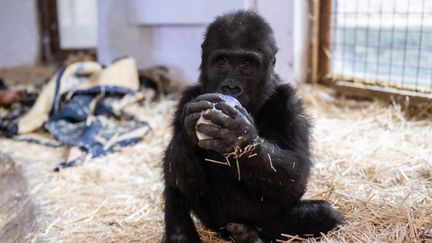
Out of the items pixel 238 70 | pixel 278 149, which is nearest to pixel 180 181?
pixel 278 149

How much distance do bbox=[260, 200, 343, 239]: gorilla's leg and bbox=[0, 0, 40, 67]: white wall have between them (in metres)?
7.28

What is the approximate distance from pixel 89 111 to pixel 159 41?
158 cm

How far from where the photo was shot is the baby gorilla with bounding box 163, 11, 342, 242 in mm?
2477

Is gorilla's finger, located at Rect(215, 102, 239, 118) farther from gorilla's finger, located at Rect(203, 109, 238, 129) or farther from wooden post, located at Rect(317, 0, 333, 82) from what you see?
wooden post, located at Rect(317, 0, 333, 82)

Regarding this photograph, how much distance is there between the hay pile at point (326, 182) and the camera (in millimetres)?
2855

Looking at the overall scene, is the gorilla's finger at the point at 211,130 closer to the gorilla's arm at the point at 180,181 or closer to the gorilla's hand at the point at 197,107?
the gorilla's hand at the point at 197,107

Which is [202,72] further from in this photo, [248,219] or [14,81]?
[14,81]

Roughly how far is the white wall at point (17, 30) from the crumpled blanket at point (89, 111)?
343cm

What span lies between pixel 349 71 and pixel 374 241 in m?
3.69

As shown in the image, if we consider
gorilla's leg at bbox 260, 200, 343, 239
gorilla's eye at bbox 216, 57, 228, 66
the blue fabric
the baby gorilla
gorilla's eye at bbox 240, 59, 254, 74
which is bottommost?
the blue fabric

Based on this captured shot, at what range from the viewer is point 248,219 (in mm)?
2652

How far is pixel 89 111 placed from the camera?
5414 millimetres

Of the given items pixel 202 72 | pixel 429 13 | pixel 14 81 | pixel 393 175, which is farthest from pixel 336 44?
pixel 14 81

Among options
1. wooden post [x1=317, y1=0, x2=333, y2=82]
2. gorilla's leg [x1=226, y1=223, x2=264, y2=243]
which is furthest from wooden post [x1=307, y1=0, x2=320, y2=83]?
gorilla's leg [x1=226, y1=223, x2=264, y2=243]
